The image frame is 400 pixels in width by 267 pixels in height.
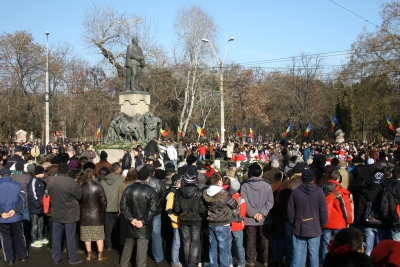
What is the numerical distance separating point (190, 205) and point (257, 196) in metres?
1.13

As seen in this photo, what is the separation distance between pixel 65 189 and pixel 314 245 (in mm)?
4200

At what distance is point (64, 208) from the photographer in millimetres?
8000

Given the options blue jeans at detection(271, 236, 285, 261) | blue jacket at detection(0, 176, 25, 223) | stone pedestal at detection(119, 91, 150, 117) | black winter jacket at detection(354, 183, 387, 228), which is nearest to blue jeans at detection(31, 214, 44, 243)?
blue jacket at detection(0, 176, 25, 223)

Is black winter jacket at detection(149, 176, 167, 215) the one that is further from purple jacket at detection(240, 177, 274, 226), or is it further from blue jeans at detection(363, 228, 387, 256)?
blue jeans at detection(363, 228, 387, 256)

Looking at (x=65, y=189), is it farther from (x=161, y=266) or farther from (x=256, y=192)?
(x=256, y=192)

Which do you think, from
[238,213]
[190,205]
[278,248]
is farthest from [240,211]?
[278,248]

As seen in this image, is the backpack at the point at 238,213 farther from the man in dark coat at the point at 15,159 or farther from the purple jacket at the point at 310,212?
the man in dark coat at the point at 15,159

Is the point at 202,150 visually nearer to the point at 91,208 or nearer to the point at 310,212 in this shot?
the point at 91,208

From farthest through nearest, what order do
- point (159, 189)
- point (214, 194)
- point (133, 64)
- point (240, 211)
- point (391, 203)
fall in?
1. point (133, 64)
2. point (159, 189)
3. point (240, 211)
4. point (214, 194)
5. point (391, 203)

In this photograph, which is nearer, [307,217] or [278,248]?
[307,217]

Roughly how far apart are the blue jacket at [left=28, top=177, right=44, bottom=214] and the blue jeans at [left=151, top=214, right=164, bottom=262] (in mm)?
2501

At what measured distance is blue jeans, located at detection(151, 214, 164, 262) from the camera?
8.05 m

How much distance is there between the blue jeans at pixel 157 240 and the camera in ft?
26.4

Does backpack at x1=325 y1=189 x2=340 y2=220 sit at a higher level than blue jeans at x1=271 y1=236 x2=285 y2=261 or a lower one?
higher
